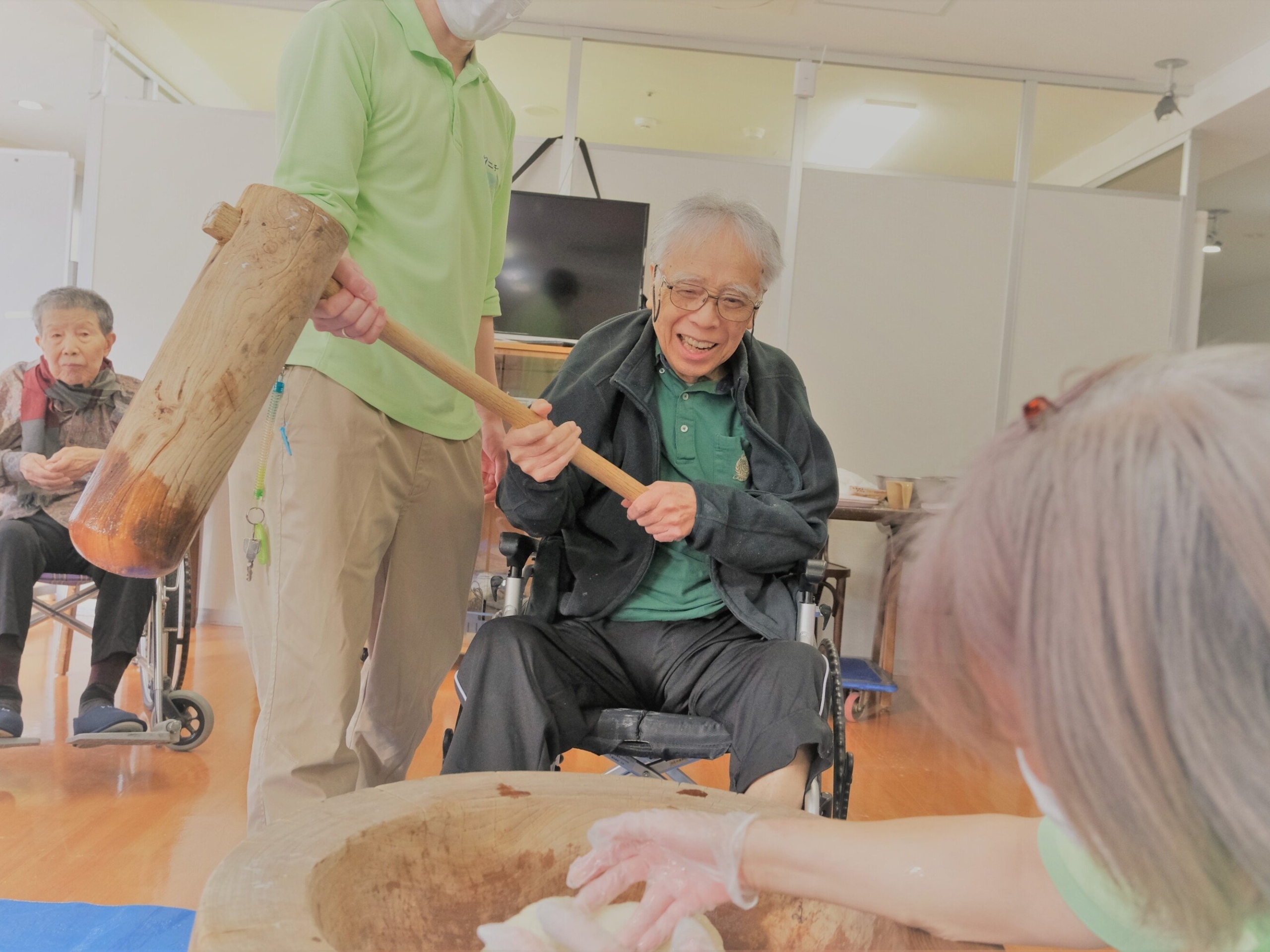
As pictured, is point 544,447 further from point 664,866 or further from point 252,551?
point 664,866

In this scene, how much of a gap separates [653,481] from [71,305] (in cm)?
213

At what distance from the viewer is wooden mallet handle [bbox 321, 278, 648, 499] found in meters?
1.11

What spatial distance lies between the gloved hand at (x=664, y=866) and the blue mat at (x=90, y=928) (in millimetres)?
993

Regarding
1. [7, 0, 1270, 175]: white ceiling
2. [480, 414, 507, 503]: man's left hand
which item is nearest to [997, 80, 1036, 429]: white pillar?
[7, 0, 1270, 175]: white ceiling

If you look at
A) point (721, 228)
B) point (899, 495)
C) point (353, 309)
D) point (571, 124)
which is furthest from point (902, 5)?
point (353, 309)

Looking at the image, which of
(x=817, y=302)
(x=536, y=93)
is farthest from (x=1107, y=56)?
(x=536, y=93)

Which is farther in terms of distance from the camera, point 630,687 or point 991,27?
point 991,27

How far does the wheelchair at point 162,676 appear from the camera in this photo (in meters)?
2.44

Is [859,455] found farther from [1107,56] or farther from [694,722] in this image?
[694,722]

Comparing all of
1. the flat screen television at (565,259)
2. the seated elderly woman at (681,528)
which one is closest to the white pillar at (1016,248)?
the flat screen television at (565,259)

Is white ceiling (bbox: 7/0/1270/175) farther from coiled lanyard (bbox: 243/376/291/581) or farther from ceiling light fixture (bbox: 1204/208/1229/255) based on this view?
coiled lanyard (bbox: 243/376/291/581)

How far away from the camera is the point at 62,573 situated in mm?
2783

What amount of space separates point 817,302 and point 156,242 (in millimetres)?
3034

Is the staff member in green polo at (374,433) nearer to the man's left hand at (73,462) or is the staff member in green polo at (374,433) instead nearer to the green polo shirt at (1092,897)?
the green polo shirt at (1092,897)
